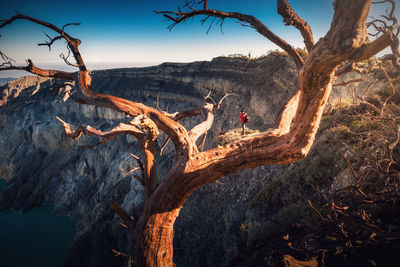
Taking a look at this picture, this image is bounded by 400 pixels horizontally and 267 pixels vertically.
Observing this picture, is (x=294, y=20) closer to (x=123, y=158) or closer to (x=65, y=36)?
(x=65, y=36)

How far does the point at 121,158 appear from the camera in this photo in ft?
77.7

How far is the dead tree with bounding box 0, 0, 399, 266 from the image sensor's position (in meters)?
1.47

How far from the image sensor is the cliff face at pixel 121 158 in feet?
26.3

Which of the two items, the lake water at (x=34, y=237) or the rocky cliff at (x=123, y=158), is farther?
the lake water at (x=34, y=237)

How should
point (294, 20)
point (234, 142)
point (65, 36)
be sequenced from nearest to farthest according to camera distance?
1. point (234, 142)
2. point (294, 20)
3. point (65, 36)

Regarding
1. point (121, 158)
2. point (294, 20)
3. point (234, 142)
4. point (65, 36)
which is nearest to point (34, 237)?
point (121, 158)

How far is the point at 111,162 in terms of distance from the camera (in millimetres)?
24922

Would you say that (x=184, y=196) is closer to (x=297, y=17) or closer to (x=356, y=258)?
(x=356, y=258)

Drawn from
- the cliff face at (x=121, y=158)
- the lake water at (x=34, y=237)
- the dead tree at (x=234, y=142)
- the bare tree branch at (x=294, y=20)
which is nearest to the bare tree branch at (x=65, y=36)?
the dead tree at (x=234, y=142)

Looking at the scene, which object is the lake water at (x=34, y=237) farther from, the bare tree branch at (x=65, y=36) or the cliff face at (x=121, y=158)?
the bare tree branch at (x=65, y=36)

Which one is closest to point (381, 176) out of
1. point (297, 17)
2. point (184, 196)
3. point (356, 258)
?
point (356, 258)

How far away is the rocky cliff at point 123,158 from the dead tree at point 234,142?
0.66 meters

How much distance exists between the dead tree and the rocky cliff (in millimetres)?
655

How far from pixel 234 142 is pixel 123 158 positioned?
77.1 feet
